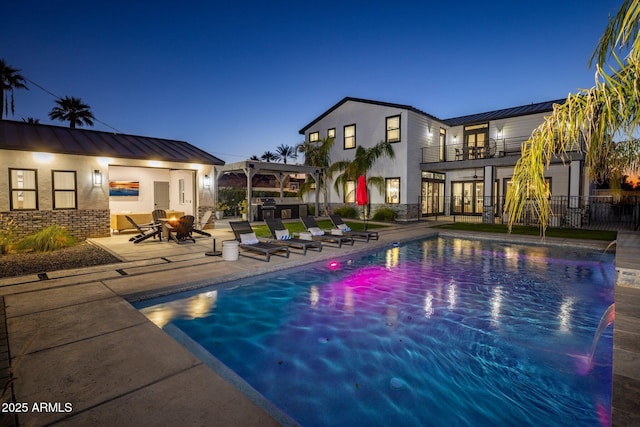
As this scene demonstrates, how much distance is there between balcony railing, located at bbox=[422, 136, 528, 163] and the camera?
20219 mm

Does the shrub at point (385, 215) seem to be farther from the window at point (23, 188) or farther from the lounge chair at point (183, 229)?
the window at point (23, 188)

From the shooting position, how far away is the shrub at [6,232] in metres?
9.34

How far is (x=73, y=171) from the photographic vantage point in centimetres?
1209

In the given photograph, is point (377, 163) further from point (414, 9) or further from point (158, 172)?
point (158, 172)

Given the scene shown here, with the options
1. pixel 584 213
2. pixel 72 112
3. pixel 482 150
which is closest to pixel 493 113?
pixel 482 150

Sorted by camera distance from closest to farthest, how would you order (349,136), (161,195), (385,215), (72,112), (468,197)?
(161,195), (385,215), (349,136), (468,197), (72,112)

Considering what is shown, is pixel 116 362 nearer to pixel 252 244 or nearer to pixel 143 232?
pixel 252 244

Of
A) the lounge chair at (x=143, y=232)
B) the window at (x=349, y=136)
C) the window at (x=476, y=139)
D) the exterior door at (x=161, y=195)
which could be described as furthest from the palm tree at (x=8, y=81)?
the window at (x=476, y=139)

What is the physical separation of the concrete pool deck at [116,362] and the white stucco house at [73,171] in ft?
21.0

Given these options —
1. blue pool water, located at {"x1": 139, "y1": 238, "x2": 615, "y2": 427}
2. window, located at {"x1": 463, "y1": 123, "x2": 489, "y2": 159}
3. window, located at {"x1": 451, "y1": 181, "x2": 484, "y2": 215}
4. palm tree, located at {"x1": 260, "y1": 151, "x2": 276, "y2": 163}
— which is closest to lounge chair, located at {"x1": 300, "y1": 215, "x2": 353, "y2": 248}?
blue pool water, located at {"x1": 139, "y1": 238, "x2": 615, "y2": 427}

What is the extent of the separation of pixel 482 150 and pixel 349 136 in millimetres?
9048

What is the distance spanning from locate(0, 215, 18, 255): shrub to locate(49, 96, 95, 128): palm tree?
2178 cm

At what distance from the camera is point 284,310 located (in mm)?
6148

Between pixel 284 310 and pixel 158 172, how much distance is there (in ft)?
48.1
